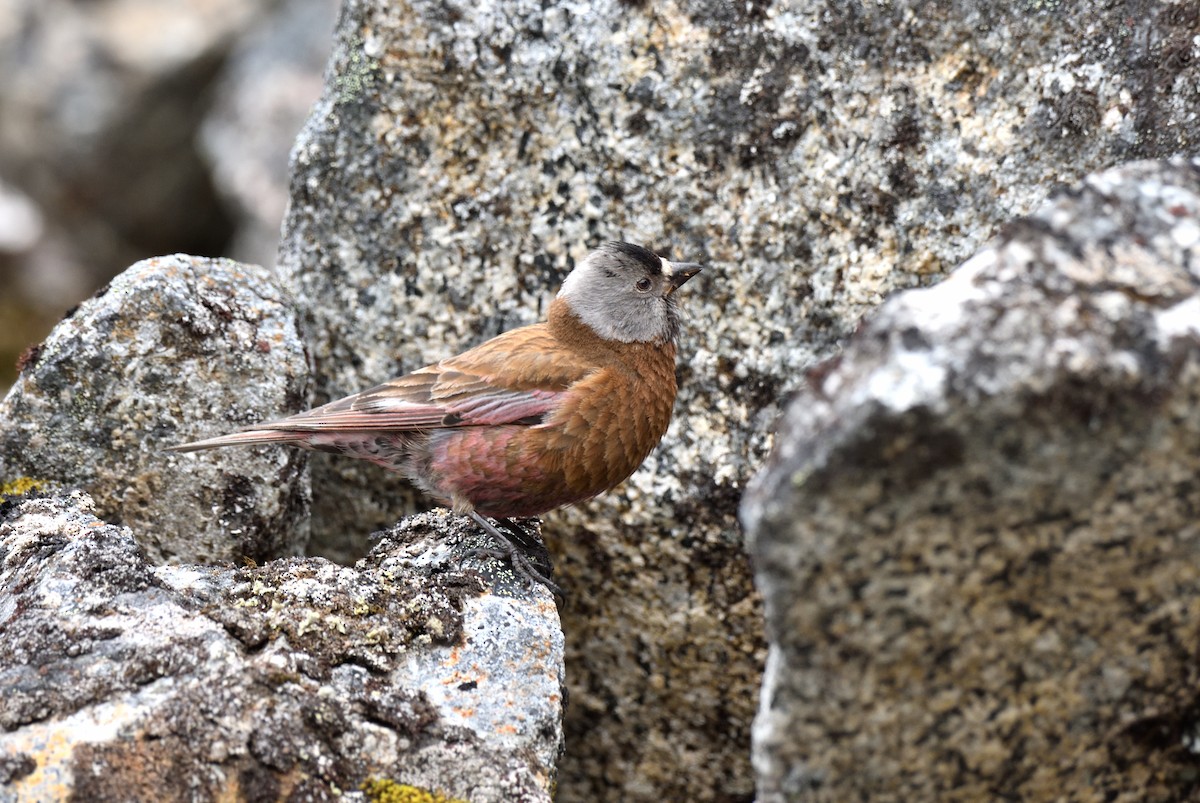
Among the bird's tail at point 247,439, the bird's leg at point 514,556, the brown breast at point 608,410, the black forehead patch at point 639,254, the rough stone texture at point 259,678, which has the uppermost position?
the black forehead patch at point 639,254

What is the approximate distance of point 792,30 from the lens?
5648 millimetres

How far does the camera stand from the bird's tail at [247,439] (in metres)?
5.33

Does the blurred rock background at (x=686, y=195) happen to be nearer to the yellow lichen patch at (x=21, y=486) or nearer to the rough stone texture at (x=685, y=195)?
the rough stone texture at (x=685, y=195)

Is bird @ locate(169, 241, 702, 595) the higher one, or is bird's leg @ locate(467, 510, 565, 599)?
bird @ locate(169, 241, 702, 595)

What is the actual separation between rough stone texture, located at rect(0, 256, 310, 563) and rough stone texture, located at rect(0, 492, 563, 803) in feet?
2.05

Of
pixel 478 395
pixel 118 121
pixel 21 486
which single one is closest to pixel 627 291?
pixel 478 395

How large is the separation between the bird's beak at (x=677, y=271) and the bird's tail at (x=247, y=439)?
1910 millimetres

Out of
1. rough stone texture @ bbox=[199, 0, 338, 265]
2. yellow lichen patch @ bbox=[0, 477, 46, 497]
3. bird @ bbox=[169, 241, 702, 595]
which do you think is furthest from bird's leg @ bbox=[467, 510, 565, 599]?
rough stone texture @ bbox=[199, 0, 338, 265]

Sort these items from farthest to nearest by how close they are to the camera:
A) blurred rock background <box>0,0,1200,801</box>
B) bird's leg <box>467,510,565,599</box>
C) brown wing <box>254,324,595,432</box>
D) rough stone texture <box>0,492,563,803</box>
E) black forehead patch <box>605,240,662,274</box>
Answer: black forehead patch <box>605,240,662,274</box>, brown wing <box>254,324,595,432</box>, blurred rock background <box>0,0,1200,801</box>, bird's leg <box>467,510,565,599</box>, rough stone texture <box>0,492,563,803</box>

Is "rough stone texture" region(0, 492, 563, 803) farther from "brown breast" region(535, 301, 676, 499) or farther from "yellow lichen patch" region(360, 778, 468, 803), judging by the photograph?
"brown breast" region(535, 301, 676, 499)

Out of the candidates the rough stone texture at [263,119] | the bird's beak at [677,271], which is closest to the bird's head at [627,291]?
the bird's beak at [677,271]

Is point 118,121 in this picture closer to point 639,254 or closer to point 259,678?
point 639,254

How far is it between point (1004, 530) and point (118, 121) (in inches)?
495

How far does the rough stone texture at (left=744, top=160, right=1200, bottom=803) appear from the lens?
302 cm
